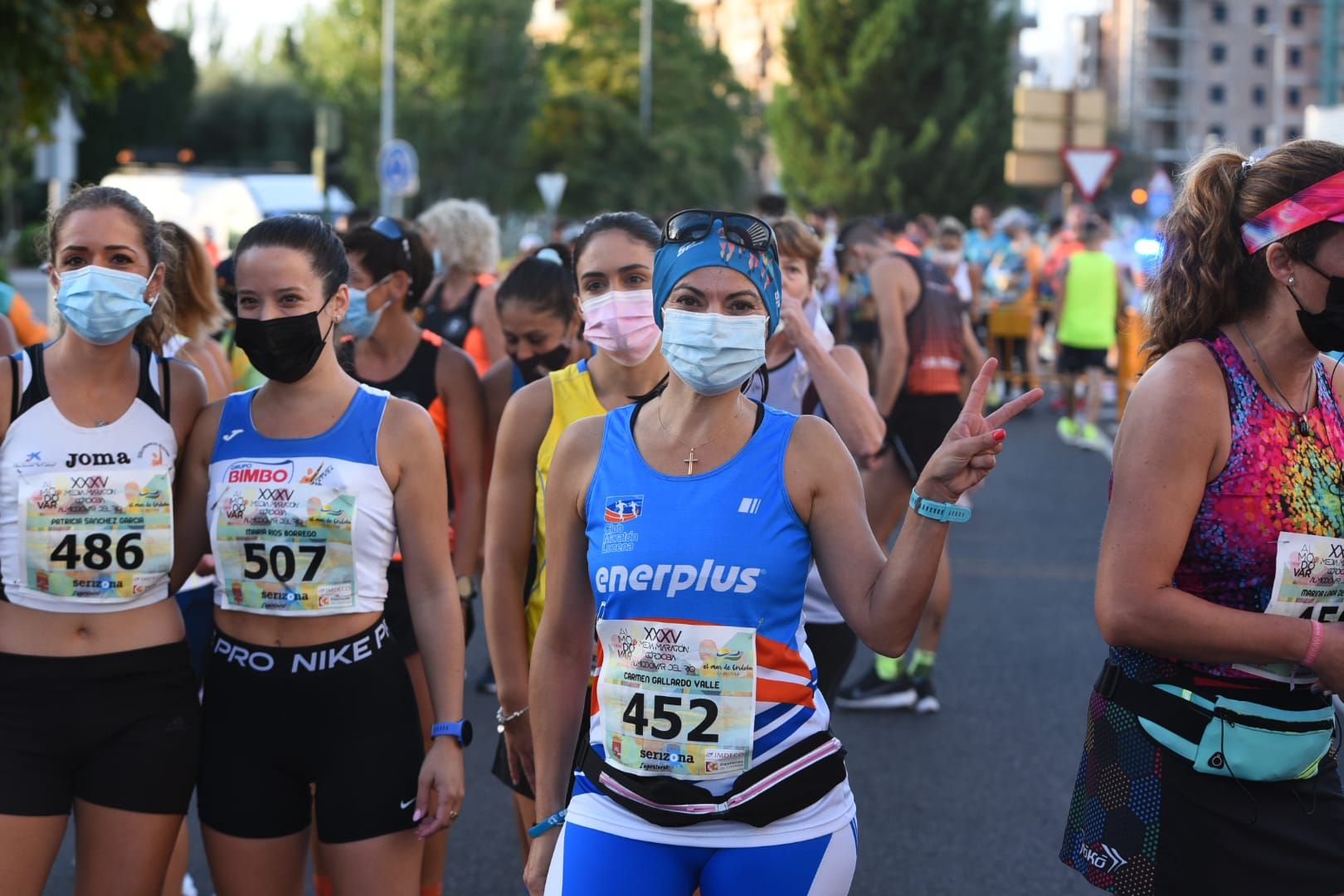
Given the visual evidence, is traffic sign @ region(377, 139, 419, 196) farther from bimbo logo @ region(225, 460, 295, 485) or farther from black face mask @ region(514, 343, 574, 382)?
bimbo logo @ region(225, 460, 295, 485)

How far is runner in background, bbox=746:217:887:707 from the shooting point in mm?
5125

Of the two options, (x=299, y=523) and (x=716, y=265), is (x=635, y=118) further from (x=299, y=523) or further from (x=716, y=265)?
(x=716, y=265)

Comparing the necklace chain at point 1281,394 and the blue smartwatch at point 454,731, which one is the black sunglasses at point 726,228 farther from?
the blue smartwatch at point 454,731

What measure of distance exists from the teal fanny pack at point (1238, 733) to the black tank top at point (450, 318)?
6019mm

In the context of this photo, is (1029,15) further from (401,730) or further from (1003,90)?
(401,730)

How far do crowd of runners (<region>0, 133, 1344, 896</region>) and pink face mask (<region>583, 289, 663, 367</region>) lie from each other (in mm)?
10

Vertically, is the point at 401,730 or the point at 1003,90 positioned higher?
the point at 1003,90

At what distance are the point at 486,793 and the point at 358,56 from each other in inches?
2214

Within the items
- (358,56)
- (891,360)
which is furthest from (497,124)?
(891,360)

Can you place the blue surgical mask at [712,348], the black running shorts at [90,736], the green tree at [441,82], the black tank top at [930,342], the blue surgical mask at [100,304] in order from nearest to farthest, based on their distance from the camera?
1. the blue surgical mask at [712,348]
2. the black running shorts at [90,736]
3. the blue surgical mask at [100,304]
4. the black tank top at [930,342]
5. the green tree at [441,82]

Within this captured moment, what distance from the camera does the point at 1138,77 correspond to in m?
124

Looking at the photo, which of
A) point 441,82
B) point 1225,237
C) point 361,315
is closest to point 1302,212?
point 1225,237

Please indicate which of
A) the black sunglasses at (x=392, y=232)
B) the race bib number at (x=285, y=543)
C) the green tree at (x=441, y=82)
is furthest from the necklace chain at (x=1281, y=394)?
the green tree at (x=441, y=82)

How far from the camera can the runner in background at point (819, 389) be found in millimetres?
5125
